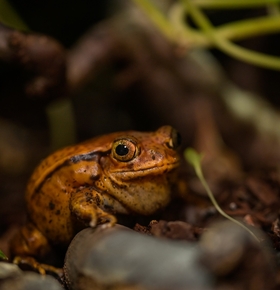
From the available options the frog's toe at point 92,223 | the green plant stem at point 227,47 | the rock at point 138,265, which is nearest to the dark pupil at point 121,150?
the frog's toe at point 92,223

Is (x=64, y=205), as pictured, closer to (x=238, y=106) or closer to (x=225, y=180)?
(x=225, y=180)

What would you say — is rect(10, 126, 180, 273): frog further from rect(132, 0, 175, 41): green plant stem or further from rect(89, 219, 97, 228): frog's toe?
rect(132, 0, 175, 41): green plant stem

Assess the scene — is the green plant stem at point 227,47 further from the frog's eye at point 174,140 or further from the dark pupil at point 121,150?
the dark pupil at point 121,150

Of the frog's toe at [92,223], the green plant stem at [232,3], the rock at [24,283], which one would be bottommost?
the rock at [24,283]

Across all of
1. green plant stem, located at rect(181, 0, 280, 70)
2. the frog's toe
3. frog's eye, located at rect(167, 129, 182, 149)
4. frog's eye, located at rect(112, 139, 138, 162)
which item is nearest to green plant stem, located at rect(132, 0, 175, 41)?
green plant stem, located at rect(181, 0, 280, 70)

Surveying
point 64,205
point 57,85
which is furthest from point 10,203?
point 64,205

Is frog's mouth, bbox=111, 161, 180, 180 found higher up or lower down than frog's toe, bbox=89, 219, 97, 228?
higher up
